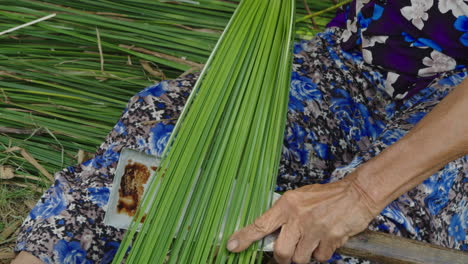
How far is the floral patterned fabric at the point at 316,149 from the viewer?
51.2 inches

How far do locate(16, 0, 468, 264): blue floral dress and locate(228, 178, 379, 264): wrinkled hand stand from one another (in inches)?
5.9

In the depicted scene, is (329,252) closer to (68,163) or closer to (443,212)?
(443,212)

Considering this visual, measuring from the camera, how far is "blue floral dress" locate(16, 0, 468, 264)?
4.27 feet

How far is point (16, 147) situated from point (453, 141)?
1.29 metres

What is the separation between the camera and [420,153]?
Answer: 105cm

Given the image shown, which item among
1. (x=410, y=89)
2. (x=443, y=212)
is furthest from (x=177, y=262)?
(x=410, y=89)

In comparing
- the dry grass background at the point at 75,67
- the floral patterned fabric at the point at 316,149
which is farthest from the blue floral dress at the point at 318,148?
the dry grass background at the point at 75,67

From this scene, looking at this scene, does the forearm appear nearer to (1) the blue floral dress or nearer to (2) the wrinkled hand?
(2) the wrinkled hand

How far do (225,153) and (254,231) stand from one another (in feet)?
0.48

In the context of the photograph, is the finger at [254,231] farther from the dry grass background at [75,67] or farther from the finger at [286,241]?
the dry grass background at [75,67]

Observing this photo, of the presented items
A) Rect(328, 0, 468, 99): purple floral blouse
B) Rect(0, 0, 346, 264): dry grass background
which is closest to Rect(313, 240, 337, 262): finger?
Rect(328, 0, 468, 99): purple floral blouse

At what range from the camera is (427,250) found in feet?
3.36

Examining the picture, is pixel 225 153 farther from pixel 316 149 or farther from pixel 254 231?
pixel 316 149

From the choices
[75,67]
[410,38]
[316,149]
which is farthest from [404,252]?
[75,67]
